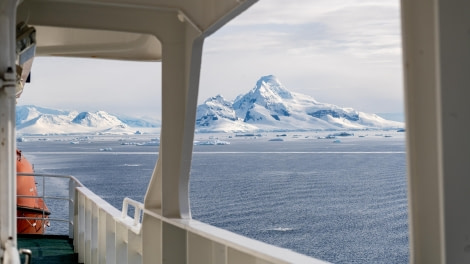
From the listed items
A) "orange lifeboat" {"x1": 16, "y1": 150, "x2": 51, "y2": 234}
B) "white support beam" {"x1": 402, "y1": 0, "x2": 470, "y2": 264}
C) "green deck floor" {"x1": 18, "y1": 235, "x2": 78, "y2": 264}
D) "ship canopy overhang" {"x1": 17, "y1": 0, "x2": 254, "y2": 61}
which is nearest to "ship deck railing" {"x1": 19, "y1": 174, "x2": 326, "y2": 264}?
"green deck floor" {"x1": 18, "y1": 235, "x2": 78, "y2": 264}

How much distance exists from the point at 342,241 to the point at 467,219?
148ft

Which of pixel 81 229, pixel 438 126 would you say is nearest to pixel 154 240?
pixel 81 229

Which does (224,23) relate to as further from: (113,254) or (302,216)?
(302,216)

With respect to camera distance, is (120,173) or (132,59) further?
(120,173)

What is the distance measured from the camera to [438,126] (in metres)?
1.07

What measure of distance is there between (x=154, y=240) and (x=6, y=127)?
1455mm

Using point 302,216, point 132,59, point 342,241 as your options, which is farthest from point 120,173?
point 132,59

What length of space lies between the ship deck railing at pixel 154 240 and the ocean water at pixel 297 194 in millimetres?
33303

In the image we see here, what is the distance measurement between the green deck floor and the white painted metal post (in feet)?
9.42

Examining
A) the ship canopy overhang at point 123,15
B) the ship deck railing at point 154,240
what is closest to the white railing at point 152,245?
the ship deck railing at point 154,240

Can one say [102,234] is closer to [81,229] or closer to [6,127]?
[81,229]

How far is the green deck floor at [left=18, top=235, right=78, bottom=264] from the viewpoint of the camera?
4844mm

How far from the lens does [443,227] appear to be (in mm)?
1063

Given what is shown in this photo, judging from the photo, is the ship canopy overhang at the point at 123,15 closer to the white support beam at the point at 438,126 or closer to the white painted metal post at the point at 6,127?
the white painted metal post at the point at 6,127
